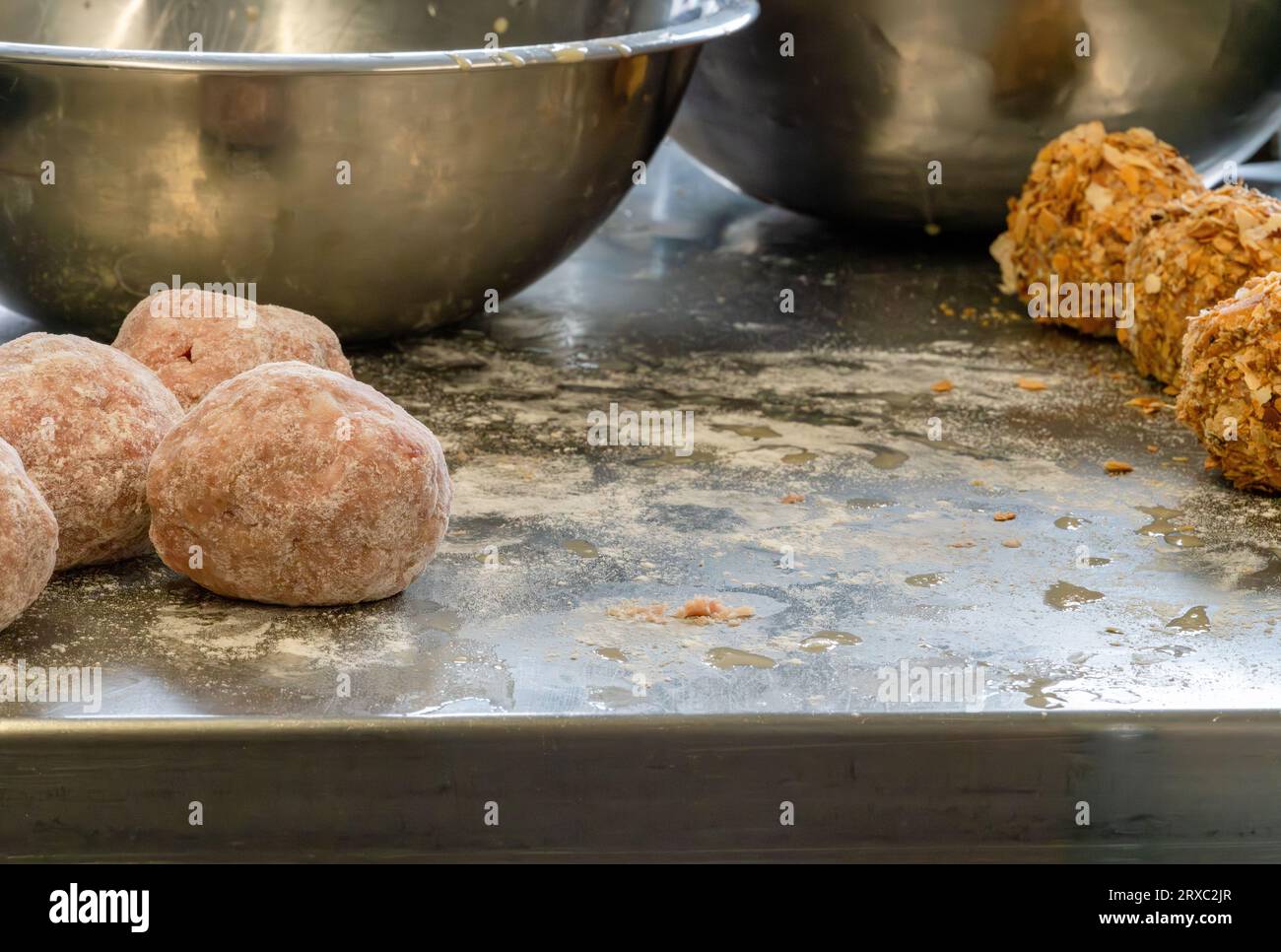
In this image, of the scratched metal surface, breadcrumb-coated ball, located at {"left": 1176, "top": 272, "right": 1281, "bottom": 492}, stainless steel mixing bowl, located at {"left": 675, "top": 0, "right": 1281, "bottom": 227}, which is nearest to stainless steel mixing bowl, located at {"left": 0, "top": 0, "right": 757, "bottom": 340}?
the scratched metal surface

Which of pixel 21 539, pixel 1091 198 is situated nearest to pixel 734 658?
pixel 21 539

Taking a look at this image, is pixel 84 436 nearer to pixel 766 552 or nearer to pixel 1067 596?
pixel 766 552

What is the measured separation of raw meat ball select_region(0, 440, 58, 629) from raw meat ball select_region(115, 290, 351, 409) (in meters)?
0.27

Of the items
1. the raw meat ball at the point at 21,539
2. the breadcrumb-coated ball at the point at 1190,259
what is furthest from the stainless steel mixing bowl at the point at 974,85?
the raw meat ball at the point at 21,539

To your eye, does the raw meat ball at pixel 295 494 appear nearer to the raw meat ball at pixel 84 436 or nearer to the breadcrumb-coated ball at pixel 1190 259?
the raw meat ball at pixel 84 436

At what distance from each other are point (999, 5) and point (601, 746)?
4.35ft

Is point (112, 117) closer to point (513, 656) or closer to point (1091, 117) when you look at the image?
point (513, 656)

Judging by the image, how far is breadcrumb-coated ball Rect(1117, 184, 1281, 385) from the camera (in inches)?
62.1

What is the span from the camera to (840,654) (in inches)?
42.9

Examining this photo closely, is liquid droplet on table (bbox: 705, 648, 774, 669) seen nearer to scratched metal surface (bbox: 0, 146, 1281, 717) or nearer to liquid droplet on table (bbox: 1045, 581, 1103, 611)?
scratched metal surface (bbox: 0, 146, 1281, 717)

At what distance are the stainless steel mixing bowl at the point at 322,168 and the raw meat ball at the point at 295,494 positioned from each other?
436mm

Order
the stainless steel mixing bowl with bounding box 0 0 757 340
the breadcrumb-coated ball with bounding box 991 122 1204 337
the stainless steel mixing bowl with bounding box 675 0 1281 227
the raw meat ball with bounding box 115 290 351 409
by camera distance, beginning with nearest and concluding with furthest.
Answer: the raw meat ball with bounding box 115 290 351 409 < the stainless steel mixing bowl with bounding box 0 0 757 340 < the breadcrumb-coated ball with bounding box 991 122 1204 337 < the stainless steel mixing bowl with bounding box 675 0 1281 227

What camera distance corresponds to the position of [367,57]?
147cm

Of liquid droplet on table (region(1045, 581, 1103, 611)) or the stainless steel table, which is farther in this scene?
liquid droplet on table (region(1045, 581, 1103, 611))
